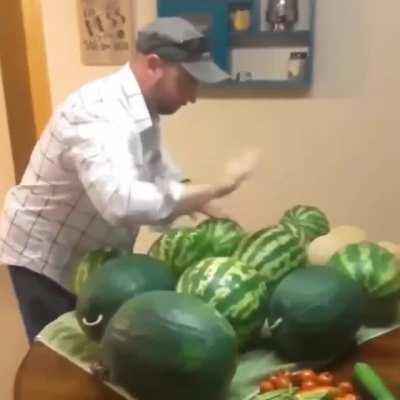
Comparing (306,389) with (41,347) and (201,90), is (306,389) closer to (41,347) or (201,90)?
(41,347)

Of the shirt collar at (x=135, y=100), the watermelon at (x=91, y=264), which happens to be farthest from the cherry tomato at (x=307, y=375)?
the shirt collar at (x=135, y=100)

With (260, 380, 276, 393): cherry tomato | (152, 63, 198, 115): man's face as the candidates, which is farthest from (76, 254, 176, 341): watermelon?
(152, 63, 198, 115): man's face


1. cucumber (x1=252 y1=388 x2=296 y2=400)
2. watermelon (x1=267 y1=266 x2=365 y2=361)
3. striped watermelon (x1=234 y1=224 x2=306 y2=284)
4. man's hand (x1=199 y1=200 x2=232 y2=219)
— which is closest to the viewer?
cucumber (x1=252 y1=388 x2=296 y2=400)

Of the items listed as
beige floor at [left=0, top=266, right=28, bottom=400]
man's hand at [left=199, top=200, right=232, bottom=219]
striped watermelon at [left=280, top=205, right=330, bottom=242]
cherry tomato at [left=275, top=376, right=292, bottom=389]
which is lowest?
beige floor at [left=0, top=266, right=28, bottom=400]

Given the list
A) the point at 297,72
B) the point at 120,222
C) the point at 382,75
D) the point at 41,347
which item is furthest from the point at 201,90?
the point at 41,347

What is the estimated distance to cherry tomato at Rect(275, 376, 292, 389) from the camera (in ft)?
2.78

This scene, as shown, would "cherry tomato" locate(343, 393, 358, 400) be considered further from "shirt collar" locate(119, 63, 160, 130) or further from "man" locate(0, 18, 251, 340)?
"shirt collar" locate(119, 63, 160, 130)

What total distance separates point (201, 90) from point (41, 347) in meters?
1.49

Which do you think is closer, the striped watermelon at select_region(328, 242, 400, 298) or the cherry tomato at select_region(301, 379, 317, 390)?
the cherry tomato at select_region(301, 379, 317, 390)

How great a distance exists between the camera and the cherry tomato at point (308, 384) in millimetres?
835

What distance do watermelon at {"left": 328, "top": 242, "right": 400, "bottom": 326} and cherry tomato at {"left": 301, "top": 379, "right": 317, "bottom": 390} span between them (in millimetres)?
236

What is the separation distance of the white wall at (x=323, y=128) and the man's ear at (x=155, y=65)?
953 mm

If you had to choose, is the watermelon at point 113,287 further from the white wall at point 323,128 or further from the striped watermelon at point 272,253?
the white wall at point 323,128

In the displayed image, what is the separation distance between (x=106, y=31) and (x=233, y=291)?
171 cm
